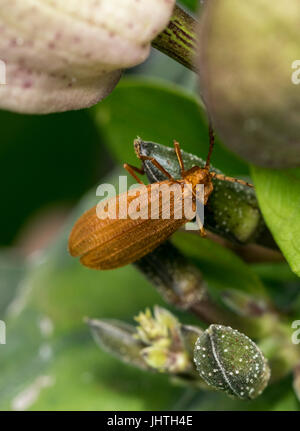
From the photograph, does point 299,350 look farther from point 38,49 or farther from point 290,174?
point 38,49

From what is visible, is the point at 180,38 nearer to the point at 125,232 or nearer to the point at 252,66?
the point at 252,66

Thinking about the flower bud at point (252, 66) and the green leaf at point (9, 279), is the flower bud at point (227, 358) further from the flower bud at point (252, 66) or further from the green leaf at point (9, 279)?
the green leaf at point (9, 279)

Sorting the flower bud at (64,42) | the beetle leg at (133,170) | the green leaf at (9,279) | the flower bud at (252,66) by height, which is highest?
the flower bud at (252,66)

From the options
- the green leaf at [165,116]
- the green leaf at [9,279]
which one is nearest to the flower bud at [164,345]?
the green leaf at [165,116]

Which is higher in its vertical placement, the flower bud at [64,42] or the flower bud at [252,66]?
the flower bud at [252,66]

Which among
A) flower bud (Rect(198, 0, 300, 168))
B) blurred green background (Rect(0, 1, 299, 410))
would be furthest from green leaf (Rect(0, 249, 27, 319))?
flower bud (Rect(198, 0, 300, 168))

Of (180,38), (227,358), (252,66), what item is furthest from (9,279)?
(252,66)
